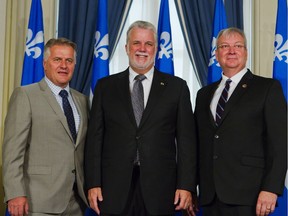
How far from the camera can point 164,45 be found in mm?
4086

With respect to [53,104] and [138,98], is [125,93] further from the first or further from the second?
[53,104]

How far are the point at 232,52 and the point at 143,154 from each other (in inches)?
34.0

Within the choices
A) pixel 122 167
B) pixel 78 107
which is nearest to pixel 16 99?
pixel 78 107

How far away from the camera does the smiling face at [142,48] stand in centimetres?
277

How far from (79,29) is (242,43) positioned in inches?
79.3

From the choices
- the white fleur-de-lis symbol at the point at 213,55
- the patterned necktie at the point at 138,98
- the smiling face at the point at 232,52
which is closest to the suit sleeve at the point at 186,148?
the patterned necktie at the point at 138,98

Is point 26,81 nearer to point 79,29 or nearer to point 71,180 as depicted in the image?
point 79,29

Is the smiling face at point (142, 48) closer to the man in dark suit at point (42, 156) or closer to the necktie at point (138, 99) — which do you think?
the necktie at point (138, 99)

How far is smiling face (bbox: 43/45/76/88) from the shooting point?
9.34 feet

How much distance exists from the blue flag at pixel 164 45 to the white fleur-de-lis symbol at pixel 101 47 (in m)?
0.48

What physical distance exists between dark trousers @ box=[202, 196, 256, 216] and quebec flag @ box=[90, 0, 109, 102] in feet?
5.85

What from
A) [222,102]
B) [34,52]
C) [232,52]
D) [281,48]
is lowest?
[222,102]

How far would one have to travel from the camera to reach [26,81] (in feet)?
13.0

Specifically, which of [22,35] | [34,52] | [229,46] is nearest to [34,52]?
[34,52]
